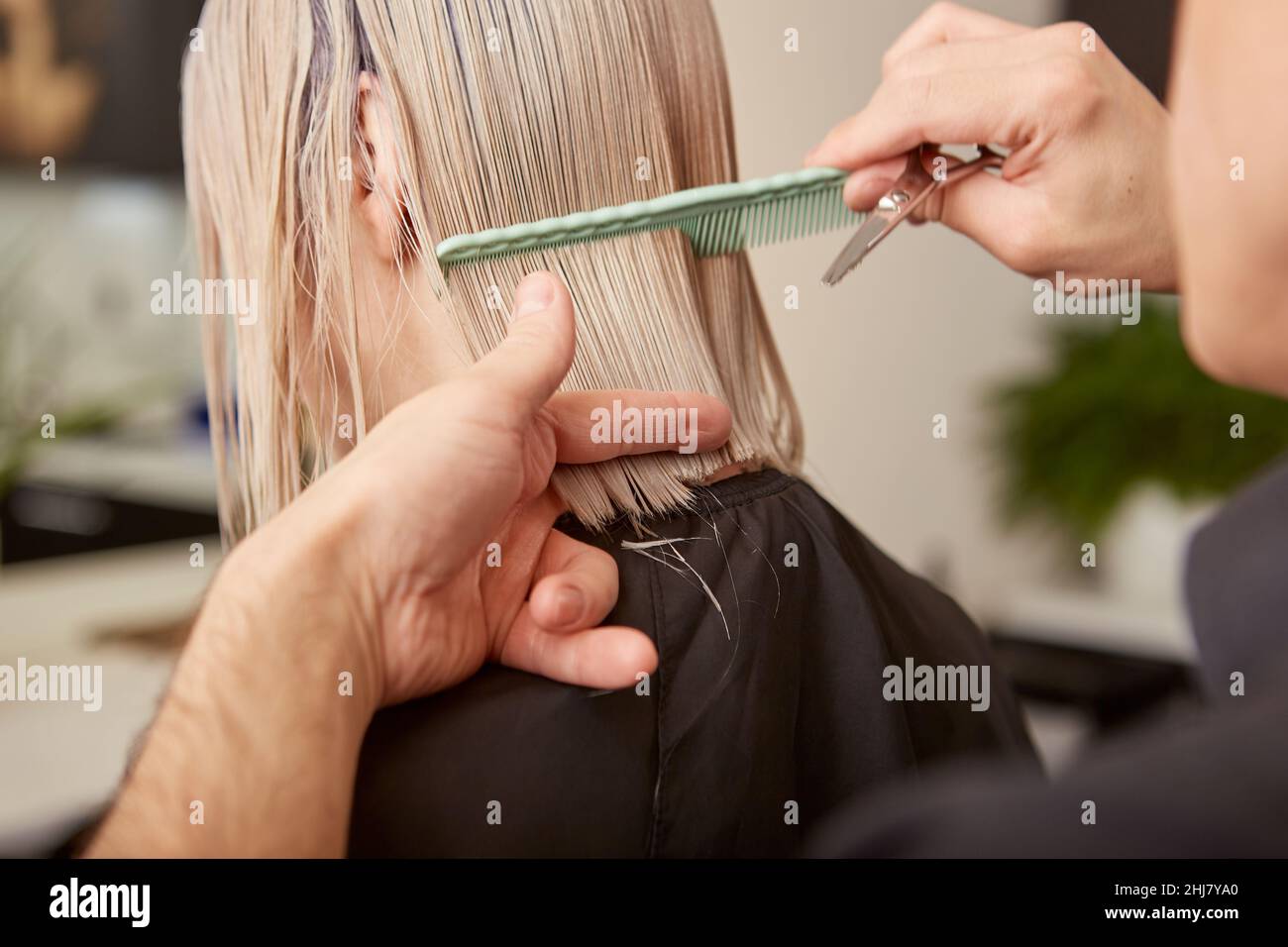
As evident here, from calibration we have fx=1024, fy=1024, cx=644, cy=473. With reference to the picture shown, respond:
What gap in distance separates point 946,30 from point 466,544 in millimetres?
520

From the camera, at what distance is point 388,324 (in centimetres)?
61

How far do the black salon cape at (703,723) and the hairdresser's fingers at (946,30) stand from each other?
1.05ft

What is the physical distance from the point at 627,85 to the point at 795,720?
39 centimetres

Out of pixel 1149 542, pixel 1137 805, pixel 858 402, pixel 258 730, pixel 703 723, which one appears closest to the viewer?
pixel 1137 805

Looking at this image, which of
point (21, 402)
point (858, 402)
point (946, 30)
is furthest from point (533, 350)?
point (858, 402)

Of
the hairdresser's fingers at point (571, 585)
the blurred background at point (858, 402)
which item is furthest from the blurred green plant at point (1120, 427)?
the hairdresser's fingers at point (571, 585)

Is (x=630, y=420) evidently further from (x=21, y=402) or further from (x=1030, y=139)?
(x=21, y=402)

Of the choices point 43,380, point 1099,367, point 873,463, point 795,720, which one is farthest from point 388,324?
point 1099,367

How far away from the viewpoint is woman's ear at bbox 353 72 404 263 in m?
0.58

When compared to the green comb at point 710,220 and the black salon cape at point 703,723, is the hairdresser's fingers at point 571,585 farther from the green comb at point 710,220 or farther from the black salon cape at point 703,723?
the green comb at point 710,220

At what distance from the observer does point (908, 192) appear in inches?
27.0

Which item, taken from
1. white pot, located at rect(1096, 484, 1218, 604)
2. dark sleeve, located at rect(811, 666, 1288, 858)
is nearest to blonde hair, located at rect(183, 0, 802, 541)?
dark sleeve, located at rect(811, 666, 1288, 858)

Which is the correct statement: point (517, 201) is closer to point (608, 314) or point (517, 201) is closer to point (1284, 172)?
point (608, 314)

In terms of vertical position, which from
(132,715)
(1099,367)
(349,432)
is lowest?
(132,715)
